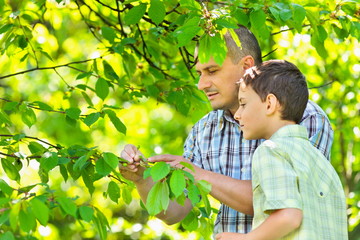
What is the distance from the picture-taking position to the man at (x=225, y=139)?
3.02 m

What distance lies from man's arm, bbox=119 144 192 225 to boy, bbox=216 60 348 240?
49 cm

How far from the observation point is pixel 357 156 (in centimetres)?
714

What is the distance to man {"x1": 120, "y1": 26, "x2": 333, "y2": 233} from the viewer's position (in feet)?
9.91

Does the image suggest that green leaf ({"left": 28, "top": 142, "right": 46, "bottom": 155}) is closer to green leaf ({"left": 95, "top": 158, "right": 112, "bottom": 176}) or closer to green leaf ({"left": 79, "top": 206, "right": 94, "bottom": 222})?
green leaf ({"left": 95, "top": 158, "right": 112, "bottom": 176})

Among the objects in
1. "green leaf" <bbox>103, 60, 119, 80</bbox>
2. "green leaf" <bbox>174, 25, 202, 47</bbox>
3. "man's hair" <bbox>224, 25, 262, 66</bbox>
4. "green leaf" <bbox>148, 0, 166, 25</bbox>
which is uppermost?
"green leaf" <bbox>148, 0, 166, 25</bbox>

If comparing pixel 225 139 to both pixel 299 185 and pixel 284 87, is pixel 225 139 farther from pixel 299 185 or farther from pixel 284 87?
pixel 299 185

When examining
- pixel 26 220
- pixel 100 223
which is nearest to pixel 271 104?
pixel 100 223

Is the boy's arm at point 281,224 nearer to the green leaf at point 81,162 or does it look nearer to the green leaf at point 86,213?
the green leaf at point 86,213

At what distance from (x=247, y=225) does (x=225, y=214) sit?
143 millimetres

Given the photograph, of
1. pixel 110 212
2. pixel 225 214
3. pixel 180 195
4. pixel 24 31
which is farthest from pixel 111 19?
pixel 110 212

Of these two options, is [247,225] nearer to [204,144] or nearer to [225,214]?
[225,214]

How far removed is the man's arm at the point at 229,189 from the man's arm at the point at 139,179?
0.41ft

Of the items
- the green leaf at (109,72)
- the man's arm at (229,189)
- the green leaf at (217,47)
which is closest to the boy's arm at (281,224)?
the man's arm at (229,189)

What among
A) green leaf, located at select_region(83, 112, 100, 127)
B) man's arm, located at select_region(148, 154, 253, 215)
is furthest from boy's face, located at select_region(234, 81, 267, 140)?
green leaf, located at select_region(83, 112, 100, 127)
